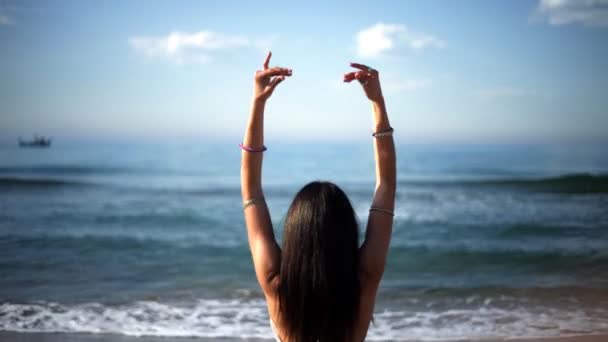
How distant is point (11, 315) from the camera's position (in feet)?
19.6

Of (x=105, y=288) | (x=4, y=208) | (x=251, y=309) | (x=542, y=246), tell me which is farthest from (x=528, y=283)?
(x=4, y=208)

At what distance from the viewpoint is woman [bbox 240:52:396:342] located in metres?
1.59

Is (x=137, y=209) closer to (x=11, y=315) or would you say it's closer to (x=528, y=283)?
(x=11, y=315)

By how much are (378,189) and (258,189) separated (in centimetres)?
42

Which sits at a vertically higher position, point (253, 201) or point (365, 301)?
point (253, 201)

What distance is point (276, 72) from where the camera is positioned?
185cm

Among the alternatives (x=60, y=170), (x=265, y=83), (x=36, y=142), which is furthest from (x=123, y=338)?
(x=36, y=142)

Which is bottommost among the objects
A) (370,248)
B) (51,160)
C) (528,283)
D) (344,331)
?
(528,283)

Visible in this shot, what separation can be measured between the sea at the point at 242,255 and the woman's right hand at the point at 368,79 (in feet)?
11.5

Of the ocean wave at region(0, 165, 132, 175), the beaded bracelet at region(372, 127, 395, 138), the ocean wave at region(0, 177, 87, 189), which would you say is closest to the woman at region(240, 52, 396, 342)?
the beaded bracelet at region(372, 127, 395, 138)

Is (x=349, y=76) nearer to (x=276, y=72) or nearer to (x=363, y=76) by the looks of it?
(x=363, y=76)

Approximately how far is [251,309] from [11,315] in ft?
9.14

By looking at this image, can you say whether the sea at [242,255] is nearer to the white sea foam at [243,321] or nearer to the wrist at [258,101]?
the white sea foam at [243,321]

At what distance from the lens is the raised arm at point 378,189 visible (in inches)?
66.3
